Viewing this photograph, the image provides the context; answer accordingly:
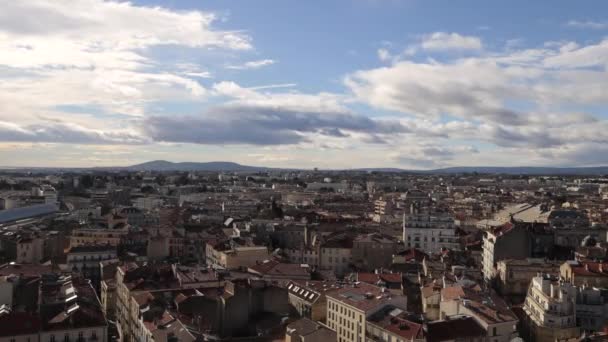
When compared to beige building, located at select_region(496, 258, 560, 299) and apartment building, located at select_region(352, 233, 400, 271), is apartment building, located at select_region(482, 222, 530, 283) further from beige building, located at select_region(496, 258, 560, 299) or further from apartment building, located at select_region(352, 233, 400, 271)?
apartment building, located at select_region(352, 233, 400, 271)

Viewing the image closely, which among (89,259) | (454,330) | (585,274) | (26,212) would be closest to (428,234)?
(585,274)

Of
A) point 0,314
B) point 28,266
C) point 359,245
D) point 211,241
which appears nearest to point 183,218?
point 211,241

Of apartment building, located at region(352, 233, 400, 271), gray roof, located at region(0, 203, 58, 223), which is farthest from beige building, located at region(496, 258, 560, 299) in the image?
gray roof, located at region(0, 203, 58, 223)

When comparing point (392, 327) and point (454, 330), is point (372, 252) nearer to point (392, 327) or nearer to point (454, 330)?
point (392, 327)

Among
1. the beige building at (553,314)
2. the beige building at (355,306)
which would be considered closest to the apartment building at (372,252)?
the beige building at (355,306)

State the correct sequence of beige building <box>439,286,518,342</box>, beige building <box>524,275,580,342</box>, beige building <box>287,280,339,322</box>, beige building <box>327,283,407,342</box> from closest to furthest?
1. beige building <box>439,286,518,342</box>
2. beige building <box>327,283,407,342</box>
3. beige building <box>524,275,580,342</box>
4. beige building <box>287,280,339,322</box>

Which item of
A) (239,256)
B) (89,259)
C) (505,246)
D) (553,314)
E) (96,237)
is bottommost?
(553,314)

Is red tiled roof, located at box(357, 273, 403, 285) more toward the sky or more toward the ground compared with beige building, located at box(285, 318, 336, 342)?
more toward the sky

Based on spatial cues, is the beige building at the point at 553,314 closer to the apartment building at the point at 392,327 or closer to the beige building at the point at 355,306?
the beige building at the point at 355,306

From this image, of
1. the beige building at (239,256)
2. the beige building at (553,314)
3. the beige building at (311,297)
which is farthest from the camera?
the beige building at (239,256)
